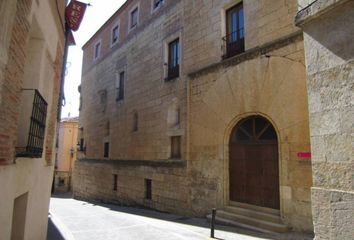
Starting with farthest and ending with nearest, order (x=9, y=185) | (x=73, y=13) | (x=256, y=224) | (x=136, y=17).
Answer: (x=136, y=17)
(x=73, y=13)
(x=256, y=224)
(x=9, y=185)

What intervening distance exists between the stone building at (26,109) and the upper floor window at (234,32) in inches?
186

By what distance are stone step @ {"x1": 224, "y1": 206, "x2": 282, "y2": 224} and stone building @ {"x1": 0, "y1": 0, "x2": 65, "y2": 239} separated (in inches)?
177

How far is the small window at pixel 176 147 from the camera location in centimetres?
1030

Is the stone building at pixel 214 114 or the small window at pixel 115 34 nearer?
the stone building at pixel 214 114

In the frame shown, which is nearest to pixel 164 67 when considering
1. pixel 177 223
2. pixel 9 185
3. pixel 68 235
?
pixel 177 223

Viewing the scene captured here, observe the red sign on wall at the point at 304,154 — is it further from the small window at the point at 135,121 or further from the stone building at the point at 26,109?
the small window at the point at 135,121

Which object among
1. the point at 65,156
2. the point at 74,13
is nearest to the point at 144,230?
the point at 74,13

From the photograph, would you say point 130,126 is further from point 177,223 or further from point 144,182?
point 177,223

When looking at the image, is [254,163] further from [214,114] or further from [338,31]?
[338,31]

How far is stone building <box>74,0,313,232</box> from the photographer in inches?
262

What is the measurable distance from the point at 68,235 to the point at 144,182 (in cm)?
502

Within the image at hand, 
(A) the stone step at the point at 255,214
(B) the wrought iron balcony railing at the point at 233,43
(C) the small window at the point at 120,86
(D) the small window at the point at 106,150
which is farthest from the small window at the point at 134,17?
(A) the stone step at the point at 255,214

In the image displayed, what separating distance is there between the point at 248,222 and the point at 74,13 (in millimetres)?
6611

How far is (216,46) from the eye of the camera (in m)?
8.97
